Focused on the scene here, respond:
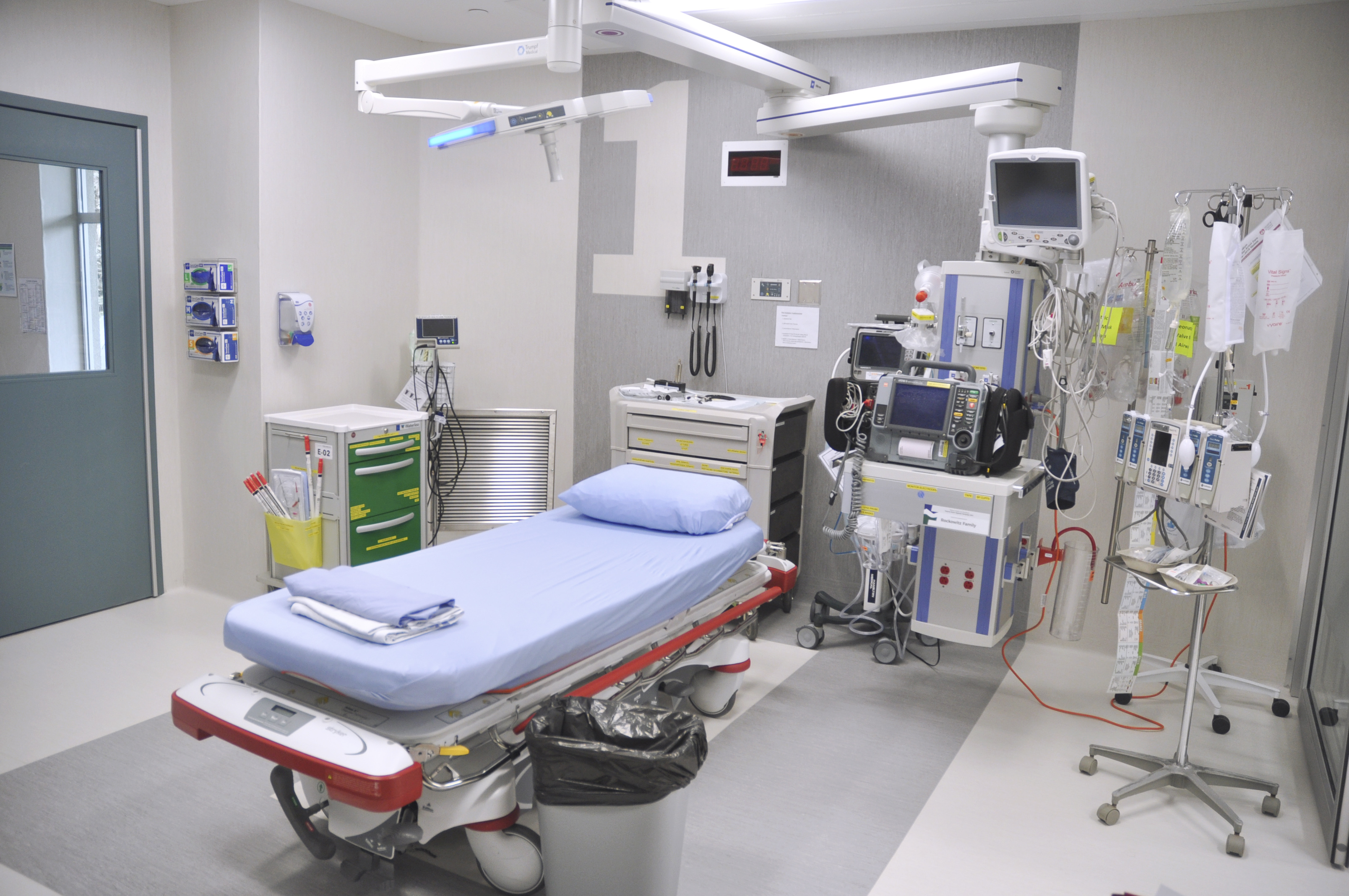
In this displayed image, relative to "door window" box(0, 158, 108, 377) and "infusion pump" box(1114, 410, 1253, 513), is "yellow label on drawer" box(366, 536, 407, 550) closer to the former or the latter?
"door window" box(0, 158, 108, 377)

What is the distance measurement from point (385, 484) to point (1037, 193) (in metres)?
3.02

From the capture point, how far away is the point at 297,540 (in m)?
4.23

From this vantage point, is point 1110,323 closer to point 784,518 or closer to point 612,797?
point 784,518

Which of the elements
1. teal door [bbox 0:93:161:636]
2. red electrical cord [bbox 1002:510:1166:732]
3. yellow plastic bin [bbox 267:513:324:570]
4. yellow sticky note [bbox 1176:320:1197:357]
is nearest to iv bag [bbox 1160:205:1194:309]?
yellow sticky note [bbox 1176:320:1197:357]

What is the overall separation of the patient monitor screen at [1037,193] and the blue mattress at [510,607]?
1.49 m

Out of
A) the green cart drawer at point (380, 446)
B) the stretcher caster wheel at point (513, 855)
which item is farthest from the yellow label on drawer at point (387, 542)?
the stretcher caster wheel at point (513, 855)

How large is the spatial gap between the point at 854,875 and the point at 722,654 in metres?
1.01

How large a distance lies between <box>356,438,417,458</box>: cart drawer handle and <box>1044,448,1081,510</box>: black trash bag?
2.81 m

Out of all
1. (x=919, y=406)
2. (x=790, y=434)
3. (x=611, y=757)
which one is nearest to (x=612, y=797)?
(x=611, y=757)

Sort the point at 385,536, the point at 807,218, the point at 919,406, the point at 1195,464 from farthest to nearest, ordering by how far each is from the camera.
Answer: the point at 807,218 < the point at 385,536 < the point at 919,406 < the point at 1195,464

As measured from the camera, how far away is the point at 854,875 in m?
2.63

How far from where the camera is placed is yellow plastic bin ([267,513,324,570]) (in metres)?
4.22

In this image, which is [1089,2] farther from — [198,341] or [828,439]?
[198,341]

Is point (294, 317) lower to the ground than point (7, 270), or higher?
lower
